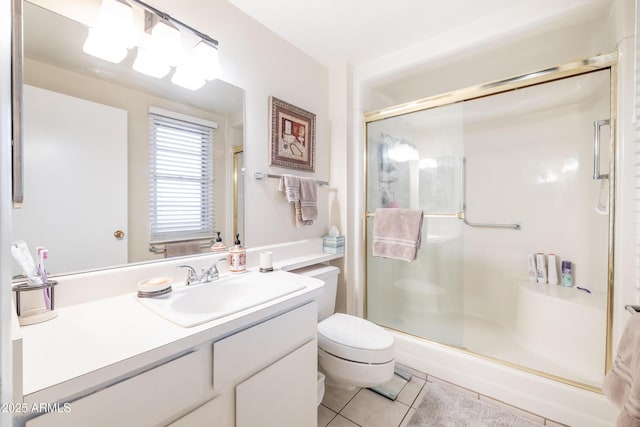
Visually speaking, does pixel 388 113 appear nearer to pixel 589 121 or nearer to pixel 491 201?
pixel 491 201

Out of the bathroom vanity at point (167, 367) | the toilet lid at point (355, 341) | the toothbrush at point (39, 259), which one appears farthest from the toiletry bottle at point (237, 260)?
the toothbrush at point (39, 259)

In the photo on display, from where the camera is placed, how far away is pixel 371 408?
1.44 meters

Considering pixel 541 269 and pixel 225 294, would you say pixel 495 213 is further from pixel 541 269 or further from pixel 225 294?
pixel 225 294

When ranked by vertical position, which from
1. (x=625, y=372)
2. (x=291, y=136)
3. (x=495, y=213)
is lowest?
(x=625, y=372)

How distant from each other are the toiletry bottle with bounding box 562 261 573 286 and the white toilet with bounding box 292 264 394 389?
1569 mm

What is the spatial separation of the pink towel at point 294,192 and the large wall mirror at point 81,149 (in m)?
0.72

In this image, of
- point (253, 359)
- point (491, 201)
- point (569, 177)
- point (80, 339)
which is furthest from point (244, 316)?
point (569, 177)

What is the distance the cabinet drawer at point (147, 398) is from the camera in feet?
1.73

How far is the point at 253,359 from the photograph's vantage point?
844 millimetres

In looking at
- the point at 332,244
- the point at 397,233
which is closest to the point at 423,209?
the point at 397,233

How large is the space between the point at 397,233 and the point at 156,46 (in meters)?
1.74

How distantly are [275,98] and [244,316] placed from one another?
4.52 ft

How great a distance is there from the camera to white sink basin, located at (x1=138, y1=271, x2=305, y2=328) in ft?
3.10

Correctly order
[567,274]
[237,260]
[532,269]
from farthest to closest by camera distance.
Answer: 1. [532,269]
2. [567,274]
3. [237,260]
